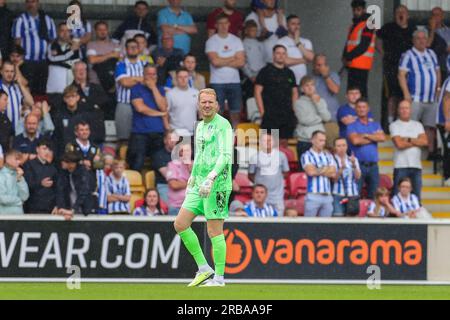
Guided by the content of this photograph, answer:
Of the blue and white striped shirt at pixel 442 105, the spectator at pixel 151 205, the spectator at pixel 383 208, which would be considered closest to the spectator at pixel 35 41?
the spectator at pixel 151 205

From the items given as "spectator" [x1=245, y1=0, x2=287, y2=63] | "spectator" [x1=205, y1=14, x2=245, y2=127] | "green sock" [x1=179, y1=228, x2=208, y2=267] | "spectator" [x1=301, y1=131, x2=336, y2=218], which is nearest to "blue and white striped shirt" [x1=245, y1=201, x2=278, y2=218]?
"spectator" [x1=301, y1=131, x2=336, y2=218]

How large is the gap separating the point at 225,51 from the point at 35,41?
273 centimetres

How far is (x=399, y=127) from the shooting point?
19.6 m

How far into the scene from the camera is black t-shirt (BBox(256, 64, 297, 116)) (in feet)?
63.2

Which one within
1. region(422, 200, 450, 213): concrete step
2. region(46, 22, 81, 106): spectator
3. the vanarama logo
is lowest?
Result: the vanarama logo

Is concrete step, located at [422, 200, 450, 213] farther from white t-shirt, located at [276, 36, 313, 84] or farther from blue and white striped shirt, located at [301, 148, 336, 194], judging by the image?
white t-shirt, located at [276, 36, 313, 84]

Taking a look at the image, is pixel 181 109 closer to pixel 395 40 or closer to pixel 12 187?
pixel 12 187

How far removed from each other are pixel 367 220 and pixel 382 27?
16.9ft

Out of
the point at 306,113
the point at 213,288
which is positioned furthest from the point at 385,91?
the point at 213,288

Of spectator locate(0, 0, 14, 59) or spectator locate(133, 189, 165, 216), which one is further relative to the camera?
spectator locate(0, 0, 14, 59)

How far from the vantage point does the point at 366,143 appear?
1922cm

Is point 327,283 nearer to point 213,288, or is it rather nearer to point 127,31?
point 213,288

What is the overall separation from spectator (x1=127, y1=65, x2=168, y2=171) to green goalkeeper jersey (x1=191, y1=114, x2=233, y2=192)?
Result: 570 centimetres

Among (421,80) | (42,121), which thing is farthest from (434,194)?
(42,121)
